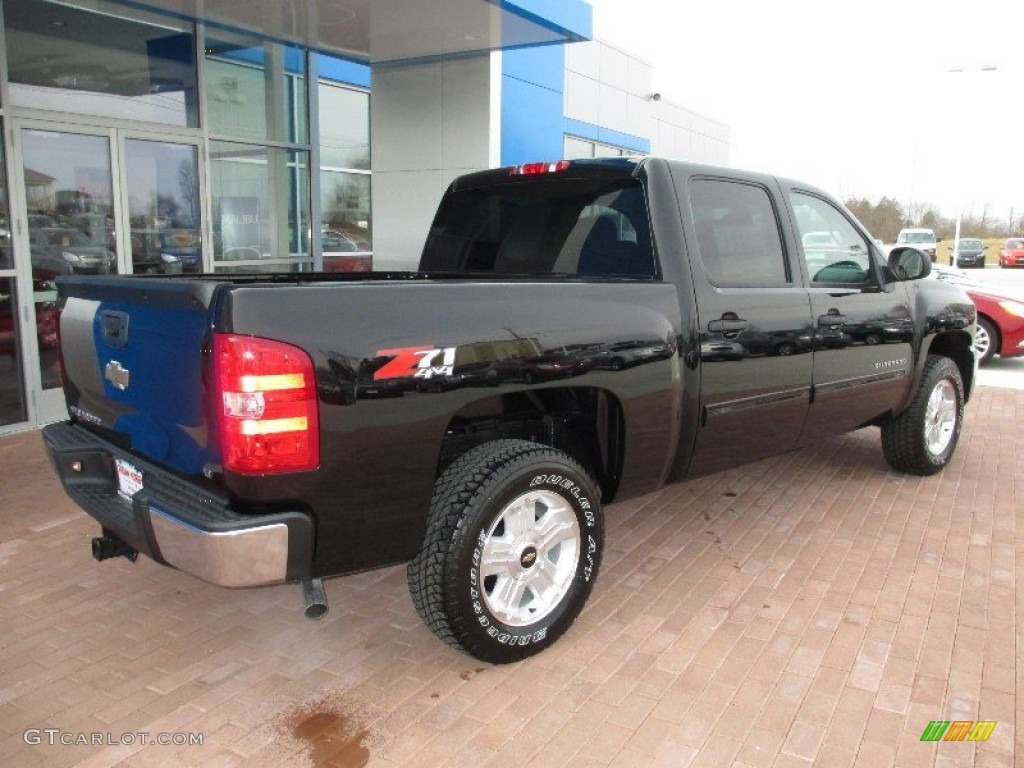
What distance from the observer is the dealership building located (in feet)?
22.0

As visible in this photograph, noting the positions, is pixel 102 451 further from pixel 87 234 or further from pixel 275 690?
pixel 87 234

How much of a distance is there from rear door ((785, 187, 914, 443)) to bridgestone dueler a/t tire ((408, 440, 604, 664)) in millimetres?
1899

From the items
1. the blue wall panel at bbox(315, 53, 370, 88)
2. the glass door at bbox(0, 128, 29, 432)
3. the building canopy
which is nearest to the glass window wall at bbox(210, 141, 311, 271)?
the building canopy

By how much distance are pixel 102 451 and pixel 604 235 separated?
7.81 ft

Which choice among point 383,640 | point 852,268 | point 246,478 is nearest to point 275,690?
point 383,640

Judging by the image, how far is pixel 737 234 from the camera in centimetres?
416

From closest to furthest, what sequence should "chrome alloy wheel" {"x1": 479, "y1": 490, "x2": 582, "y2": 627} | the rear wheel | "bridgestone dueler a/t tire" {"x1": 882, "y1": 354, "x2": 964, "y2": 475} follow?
"chrome alloy wheel" {"x1": 479, "y1": 490, "x2": 582, "y2": 627}, "bridgestone dueler a/t tire" {"x1": 882, "y1": 354, "x2": 964, "y2": 475}, the rear wheel

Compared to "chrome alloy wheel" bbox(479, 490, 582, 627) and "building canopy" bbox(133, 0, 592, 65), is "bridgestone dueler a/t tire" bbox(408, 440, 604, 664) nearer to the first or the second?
"chrome alloy wheel" bbox(479, 490, 582, 627)

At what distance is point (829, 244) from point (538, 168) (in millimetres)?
1865

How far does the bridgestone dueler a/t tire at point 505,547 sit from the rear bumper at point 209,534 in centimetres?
A: 51

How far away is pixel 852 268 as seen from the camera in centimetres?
492

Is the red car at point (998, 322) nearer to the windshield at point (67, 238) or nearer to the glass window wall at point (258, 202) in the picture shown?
the glass window wall at point (258, 202)

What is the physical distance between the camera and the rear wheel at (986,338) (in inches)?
431

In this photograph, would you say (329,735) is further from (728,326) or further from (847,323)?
(847,323)
